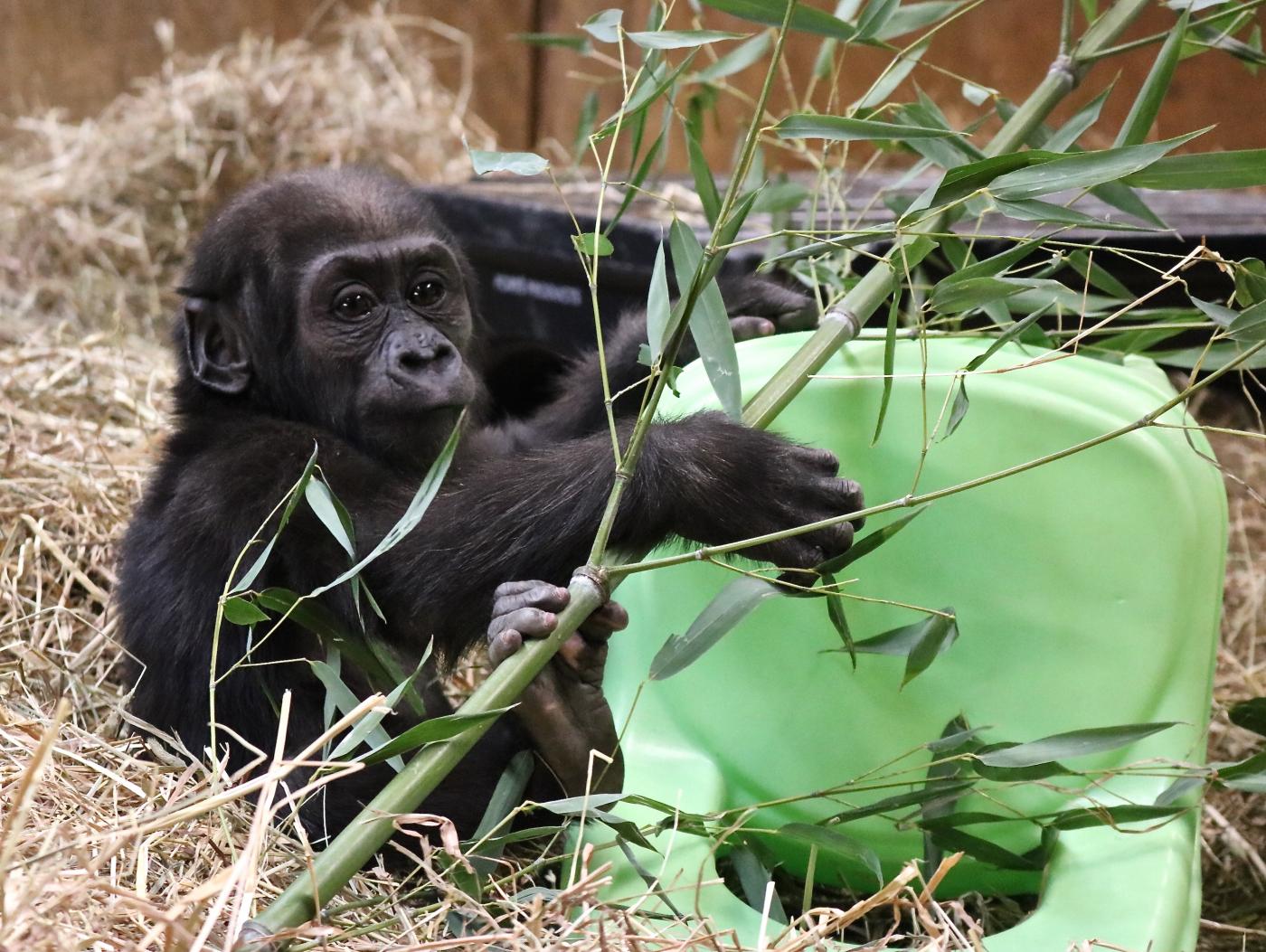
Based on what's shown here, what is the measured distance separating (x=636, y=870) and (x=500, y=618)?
41cm

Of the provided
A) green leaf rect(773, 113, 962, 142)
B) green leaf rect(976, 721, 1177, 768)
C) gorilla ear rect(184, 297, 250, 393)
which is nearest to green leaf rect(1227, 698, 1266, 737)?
green leaf rect(976, 721, 1177, 768)

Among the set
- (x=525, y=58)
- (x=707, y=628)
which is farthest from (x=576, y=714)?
(x=525, y=58)

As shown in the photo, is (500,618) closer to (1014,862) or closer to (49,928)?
(49,928)

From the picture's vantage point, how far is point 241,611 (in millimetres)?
1842

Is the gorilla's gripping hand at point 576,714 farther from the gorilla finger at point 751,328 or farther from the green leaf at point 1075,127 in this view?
the green leaf at point 1075,127

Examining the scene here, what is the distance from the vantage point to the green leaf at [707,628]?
71.2 inches

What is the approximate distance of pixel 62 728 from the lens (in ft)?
7.29

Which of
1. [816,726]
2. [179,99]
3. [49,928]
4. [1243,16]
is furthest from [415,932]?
[179,99]

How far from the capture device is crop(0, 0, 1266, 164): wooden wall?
564 centimetres

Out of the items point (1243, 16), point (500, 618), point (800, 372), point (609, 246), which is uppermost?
point (1243, 16)

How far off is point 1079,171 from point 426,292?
1273 millimetres

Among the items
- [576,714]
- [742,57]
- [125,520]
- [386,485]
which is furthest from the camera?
[125,520]

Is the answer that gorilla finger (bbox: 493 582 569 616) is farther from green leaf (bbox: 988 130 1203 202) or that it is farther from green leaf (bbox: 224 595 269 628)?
green leaf (bbox: 988 130 1203 202)

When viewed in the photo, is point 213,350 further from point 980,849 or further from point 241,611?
point 980,849
